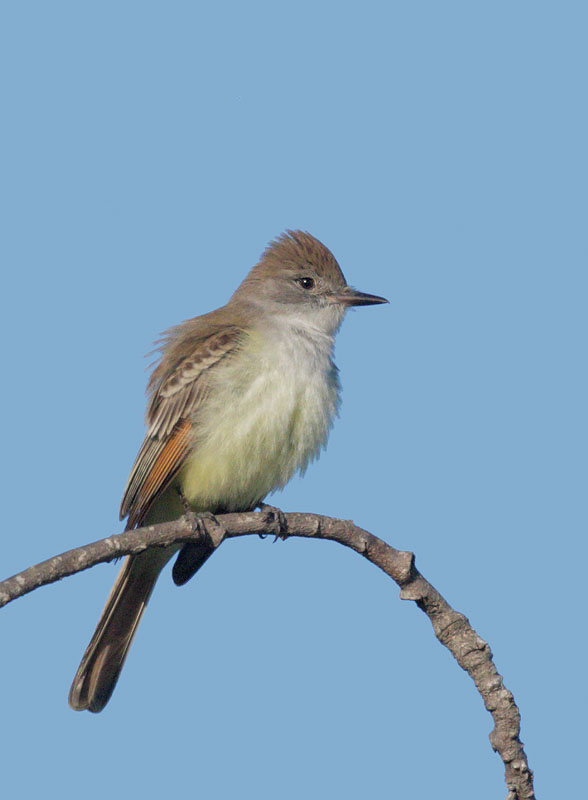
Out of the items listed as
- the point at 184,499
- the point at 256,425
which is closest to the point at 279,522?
the point at 256,425

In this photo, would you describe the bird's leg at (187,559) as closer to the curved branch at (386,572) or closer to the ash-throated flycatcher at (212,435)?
the ash-throated flycatcher at (212,435)

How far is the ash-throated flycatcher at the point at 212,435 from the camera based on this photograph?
6301mm

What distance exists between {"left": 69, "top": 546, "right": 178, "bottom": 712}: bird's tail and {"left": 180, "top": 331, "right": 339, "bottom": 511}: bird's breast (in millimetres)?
533

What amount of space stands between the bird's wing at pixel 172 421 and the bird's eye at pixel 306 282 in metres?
1.03

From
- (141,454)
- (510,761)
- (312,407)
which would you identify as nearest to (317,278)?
(312,407)

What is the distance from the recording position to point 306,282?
299 inches

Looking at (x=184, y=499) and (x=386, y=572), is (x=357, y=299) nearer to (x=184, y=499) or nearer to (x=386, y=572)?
(x=184, y=499)

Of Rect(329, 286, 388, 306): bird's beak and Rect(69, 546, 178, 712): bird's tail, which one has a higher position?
Rect(329, 286, 388, 306): bird's beak

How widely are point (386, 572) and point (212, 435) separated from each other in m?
1.89

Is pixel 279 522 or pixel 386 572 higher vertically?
pixel 279 522

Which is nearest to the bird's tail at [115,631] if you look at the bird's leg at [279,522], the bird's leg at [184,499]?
the bird's leg at [184,499]

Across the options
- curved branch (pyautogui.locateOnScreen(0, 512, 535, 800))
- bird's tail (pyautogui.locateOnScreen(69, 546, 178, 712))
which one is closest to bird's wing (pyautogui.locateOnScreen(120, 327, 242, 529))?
bird's tail (pyautogui.locateOnScreen(69, 546, 178, 712))

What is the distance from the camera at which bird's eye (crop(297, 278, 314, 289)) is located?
760 centimetres

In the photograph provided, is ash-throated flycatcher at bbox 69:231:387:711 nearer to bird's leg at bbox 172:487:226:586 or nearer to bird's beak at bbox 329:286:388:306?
bird's leg at bbox 172:487:226:586
